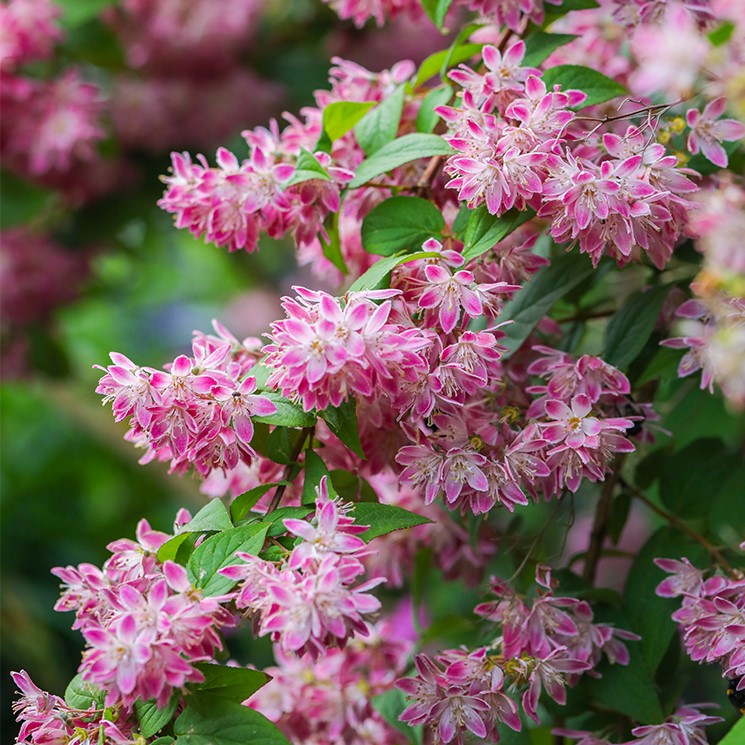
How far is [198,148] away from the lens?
1.20 meters

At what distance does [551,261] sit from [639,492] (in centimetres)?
16

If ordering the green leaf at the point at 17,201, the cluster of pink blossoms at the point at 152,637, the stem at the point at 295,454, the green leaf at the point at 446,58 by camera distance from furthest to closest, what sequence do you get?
1. the green leaf at the point at 17,201
2. the green leaf at the point at 446,58
3. the stem at the point at 295,454
4. the cluster of pink blossoms at the point at 152,637

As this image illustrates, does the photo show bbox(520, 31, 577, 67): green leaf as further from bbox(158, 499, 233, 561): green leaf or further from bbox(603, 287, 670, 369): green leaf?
bbox(158, 499, 233, 561): green leaf

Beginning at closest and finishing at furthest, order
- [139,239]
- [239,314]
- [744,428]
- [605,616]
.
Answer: [605,616] → [744,428] → [139,239] → [239,314]

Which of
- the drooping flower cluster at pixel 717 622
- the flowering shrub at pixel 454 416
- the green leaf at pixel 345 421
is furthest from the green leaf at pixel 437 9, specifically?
the drooping flower cluster at pixel 717 622

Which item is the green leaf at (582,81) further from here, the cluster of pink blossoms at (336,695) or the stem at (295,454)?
the cluster of pink blossoms at (336,695)

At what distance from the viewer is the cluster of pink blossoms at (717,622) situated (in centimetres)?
48

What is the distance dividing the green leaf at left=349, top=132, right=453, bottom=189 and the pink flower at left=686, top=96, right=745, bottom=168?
14 cm

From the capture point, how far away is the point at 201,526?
1.61ft

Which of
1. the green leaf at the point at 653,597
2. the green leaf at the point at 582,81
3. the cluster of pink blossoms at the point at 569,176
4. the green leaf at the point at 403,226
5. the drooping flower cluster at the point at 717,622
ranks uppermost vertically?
the green leaf at the point at 582,81

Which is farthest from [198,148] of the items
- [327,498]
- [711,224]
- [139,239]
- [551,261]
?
[711,224]

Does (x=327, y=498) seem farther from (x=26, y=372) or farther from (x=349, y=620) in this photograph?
(x=26, y=372)

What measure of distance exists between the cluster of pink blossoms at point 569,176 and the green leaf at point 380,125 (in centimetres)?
8

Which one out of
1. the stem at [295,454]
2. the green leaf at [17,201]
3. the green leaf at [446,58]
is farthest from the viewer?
the green leaf at [17,201]
